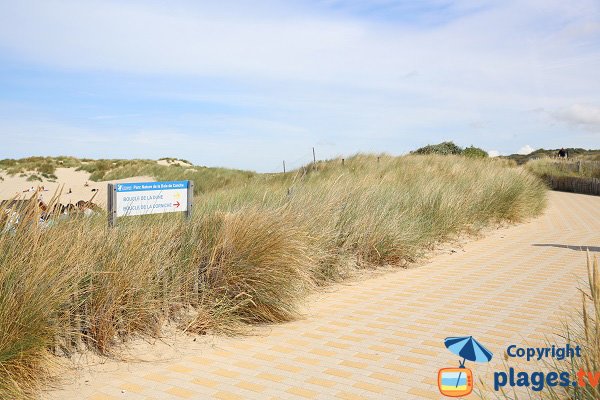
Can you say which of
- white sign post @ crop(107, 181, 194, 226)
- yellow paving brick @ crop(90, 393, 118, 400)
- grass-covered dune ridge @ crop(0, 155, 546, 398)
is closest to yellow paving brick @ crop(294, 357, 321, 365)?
grass-covered dune ridge @ crop(0, 155, 546, 398)

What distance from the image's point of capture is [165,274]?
5.67 meters

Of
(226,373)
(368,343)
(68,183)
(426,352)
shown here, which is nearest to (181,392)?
(226,373)

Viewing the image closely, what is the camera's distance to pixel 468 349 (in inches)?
214

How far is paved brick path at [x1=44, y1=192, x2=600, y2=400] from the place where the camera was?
4.46 metres

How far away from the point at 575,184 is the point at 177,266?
31.6 m

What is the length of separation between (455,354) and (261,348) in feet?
5.86

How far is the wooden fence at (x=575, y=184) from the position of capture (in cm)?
3069

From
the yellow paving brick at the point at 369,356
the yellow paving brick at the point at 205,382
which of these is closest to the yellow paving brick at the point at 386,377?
the yellow paving brick at the point at 369,356

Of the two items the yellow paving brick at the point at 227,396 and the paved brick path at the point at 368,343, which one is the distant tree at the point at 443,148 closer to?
the paved brick path at the point at 368,343

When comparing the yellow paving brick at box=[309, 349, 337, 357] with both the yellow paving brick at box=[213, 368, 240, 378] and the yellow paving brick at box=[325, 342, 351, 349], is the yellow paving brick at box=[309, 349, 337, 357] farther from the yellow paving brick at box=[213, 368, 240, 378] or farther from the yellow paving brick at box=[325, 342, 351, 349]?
the yellow paving brick at box=[213, 368, 240, 378]

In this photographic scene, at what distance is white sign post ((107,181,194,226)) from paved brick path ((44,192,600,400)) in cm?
169

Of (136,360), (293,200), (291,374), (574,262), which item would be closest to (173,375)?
(136,360)

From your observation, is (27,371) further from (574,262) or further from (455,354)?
(574,262)

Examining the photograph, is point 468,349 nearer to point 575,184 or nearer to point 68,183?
point 575,184
